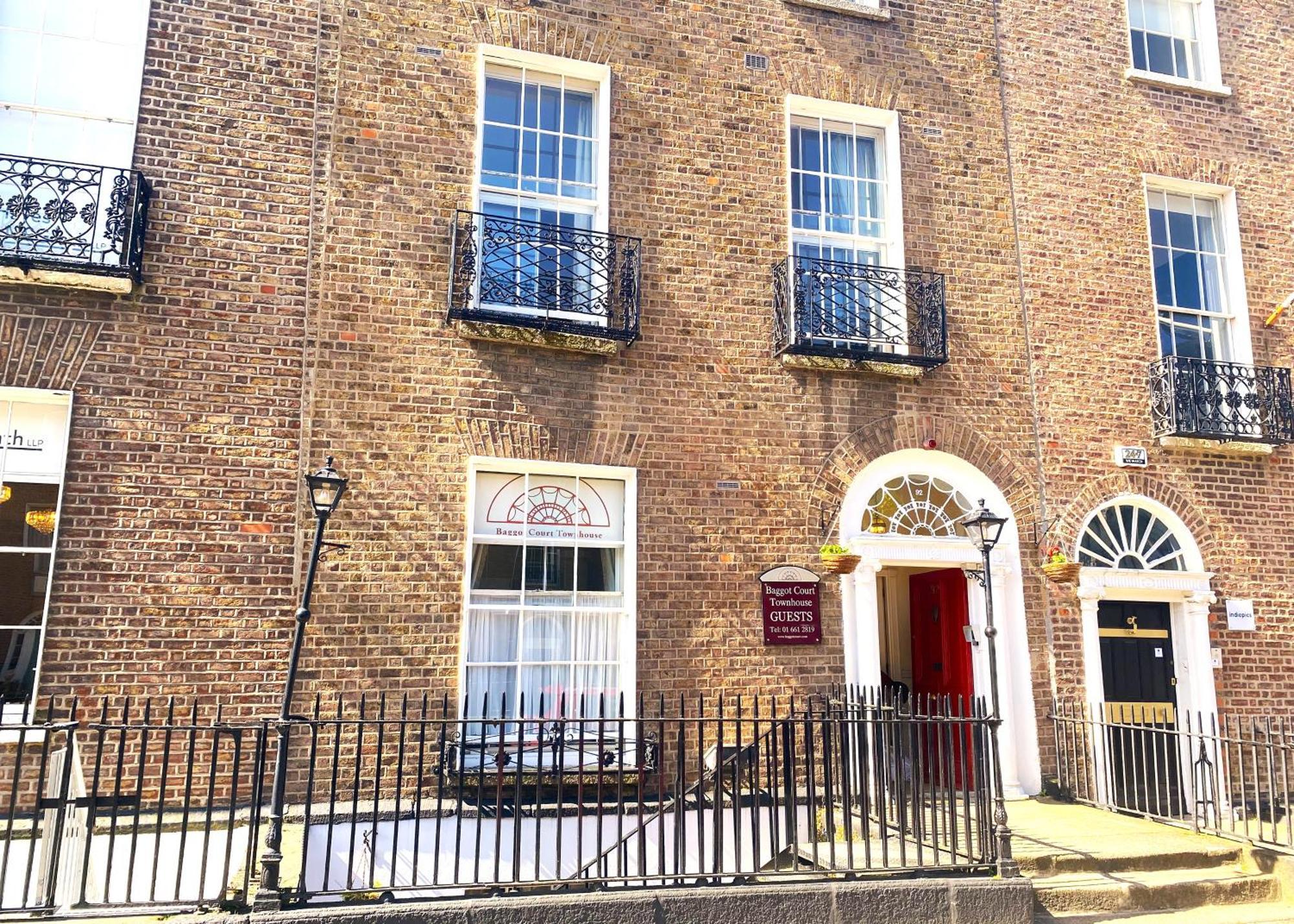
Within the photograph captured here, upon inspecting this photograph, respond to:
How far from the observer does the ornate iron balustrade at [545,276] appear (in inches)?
363

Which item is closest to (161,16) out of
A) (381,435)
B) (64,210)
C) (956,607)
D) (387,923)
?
(64,210)

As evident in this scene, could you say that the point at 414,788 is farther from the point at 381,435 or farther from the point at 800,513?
the point at 800,513

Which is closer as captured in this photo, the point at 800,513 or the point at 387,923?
the point at 387,923

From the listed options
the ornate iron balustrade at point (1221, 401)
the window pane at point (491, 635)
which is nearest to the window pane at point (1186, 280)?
the ornate iron balustrade at point (1221, 401)

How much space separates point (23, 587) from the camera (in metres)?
7.86

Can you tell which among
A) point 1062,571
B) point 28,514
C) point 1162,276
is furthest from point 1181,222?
point 28,514

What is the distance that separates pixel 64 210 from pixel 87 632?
11.3 feet

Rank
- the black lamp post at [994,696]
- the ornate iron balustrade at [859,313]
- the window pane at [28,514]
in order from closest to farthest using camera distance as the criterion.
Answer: the black lamp post at [994,696] → the window pane at [28,514] → the ornate iron balustrade at [859,313]

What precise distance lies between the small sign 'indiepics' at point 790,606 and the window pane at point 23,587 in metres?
6.19

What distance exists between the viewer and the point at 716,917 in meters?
6.29

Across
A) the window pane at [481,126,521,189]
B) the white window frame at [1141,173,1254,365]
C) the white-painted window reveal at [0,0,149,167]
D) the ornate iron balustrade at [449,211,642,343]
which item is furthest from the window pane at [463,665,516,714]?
the white window frame at [1141,173,1254,365]

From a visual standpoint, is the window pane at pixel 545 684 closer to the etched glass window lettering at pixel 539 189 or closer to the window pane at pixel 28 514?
the etched glass window lettering at pixel 539 189

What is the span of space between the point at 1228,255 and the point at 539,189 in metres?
8.51

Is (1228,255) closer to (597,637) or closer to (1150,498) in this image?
(1150,498)
